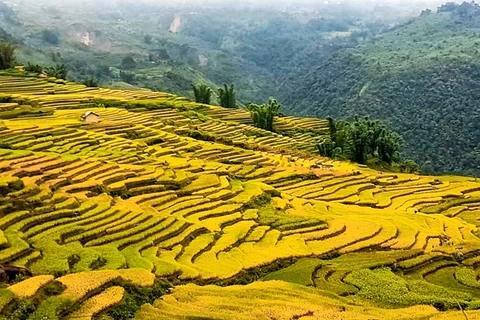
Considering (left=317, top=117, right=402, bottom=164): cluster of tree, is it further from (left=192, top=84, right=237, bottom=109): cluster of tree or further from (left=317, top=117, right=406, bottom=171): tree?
(left=192, top=84, right=237, bottom=109): cluster of tree

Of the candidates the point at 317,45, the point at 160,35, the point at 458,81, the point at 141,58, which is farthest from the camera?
the point at 160,35

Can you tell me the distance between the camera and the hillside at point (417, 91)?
6456 centimetres

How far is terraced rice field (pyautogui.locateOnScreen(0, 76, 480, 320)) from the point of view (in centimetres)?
1337

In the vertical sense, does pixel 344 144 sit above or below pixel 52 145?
below

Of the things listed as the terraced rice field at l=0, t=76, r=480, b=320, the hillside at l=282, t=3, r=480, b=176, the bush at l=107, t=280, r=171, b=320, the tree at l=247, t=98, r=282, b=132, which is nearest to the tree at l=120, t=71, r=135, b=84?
the hillside at l=282, t=3, r=480, b=176

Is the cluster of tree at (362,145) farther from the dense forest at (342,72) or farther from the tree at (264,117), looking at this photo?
the dense forest at (342,72)

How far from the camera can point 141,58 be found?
130 m

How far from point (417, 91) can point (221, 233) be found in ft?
222

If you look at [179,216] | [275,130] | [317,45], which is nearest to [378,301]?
[179,216]

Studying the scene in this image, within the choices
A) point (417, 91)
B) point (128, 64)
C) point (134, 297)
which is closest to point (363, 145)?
point (134, 297)

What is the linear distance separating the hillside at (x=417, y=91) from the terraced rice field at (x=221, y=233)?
32623 millimetres

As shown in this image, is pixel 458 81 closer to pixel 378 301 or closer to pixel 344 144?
pixel 344 144

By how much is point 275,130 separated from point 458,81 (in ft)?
117

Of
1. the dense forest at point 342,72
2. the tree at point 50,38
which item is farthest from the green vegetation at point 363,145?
the tree at point 50,38
